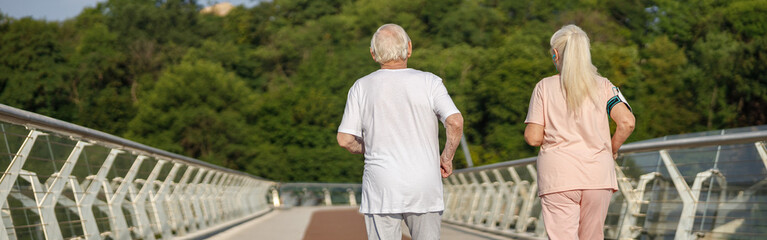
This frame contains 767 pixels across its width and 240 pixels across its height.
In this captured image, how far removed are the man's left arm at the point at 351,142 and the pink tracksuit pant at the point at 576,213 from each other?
903 millimetres

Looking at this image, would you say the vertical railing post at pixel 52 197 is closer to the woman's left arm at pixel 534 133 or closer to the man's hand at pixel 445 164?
the man's hand at pixel 445 164

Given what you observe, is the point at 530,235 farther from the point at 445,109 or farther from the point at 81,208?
the point at 445,109

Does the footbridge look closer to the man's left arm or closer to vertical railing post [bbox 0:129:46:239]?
vertical railing post [bbox 0:129:46:239]

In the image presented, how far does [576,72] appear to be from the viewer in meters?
5.01

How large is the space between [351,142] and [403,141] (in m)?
→ 0.28

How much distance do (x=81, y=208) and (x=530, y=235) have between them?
6065 mm

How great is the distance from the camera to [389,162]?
477 centimetres

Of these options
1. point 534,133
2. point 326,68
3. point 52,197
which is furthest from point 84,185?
point 326,68

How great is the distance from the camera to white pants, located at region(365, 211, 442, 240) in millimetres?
4750

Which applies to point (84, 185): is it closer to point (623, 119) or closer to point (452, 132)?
point (452, 132)

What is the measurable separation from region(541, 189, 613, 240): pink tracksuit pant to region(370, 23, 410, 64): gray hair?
96 centimetres

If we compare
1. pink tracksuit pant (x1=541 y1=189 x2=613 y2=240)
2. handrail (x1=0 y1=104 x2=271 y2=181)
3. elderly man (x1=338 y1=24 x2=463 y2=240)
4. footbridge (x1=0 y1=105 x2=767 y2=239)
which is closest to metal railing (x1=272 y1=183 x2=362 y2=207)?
footbridge (x1=0 y1=105 x2=767 y2=239)

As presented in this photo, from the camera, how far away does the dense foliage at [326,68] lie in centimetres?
5912

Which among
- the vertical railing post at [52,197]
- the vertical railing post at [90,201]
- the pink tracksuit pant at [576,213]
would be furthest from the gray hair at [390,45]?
the vertical railing post at [90,201]
